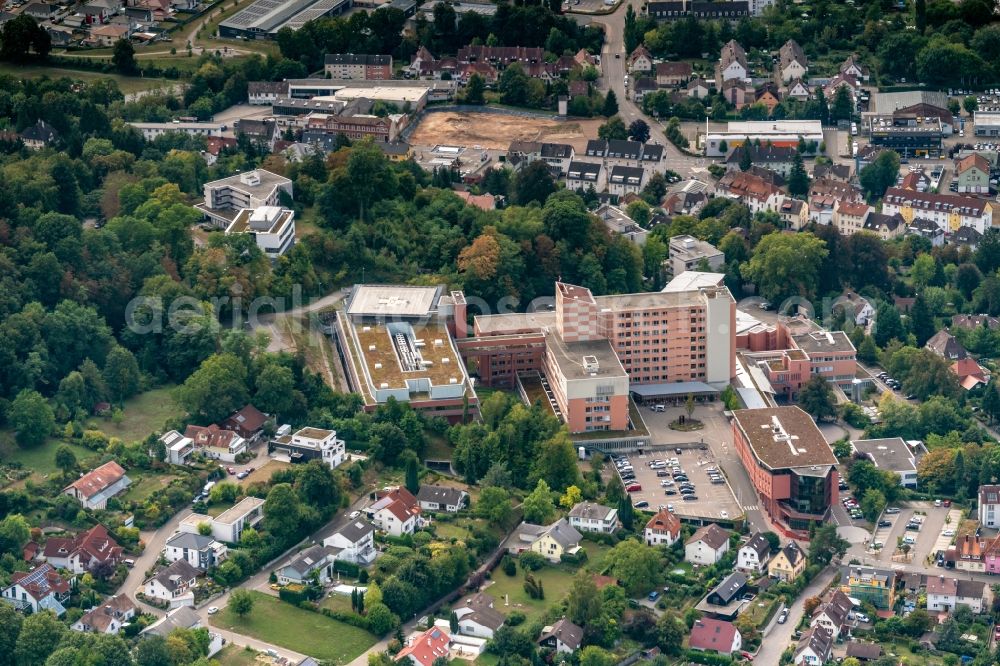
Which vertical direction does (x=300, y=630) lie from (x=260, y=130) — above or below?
below

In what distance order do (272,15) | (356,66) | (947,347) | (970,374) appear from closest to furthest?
1. (970,374)
2. (947,347)
3. (356,66)
4. (272,15)

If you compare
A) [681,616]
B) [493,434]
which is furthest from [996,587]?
[493,434]

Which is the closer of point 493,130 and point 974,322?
point 974,322

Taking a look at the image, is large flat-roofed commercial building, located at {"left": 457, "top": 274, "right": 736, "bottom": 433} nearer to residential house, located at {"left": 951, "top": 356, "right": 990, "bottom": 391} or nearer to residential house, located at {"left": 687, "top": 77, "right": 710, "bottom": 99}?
residential house, located at {"left": 951, "top": 356, "right": 990, "bottom": 391}

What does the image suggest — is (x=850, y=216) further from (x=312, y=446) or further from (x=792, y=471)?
(x=312, y=446)

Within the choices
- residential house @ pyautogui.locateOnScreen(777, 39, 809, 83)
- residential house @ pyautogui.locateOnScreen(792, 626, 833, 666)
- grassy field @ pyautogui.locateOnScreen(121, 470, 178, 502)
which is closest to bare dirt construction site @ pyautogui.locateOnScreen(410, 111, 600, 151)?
residential house @ pyautogui.locateOnScreen(777, 39, 809, 83)

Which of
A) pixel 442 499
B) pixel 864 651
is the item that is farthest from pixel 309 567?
pixel 864 651
